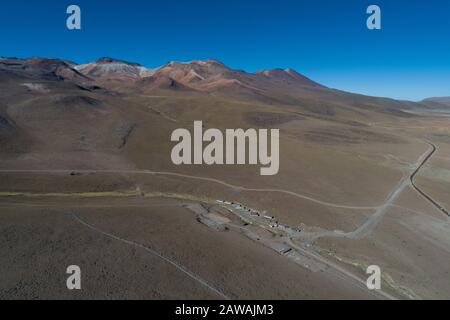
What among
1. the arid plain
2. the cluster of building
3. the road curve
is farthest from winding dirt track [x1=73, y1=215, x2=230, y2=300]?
the road curve

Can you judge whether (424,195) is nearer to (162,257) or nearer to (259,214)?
(259,214)

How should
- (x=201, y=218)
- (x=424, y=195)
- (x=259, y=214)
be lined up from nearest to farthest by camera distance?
(x=201, y=218) < (x=259, y=214) < (x=424, y=195)

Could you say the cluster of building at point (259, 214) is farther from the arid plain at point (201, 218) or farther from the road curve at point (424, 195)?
the road curve at point (424, 195)

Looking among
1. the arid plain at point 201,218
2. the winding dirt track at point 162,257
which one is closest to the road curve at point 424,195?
the arid plain at point 201,218

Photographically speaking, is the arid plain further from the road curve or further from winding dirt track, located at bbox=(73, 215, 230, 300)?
the road curve

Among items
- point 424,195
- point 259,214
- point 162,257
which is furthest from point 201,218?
point 424,195

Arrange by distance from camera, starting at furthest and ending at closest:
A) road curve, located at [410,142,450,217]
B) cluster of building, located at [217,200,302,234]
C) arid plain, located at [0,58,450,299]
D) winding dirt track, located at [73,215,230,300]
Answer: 1. road curve, located at [410,142,450,217]
2. cluster of building, located at [217,200,302,234]
3. arid plain, located at [0,58,450,299]
4. winding dirt track, located at [73,215,230,300]

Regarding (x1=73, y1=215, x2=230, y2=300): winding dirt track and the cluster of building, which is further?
the cluster of building

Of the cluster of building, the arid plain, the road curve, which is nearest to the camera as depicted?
the arid plain

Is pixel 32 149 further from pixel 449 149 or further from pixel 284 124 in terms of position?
pixel 449 149
